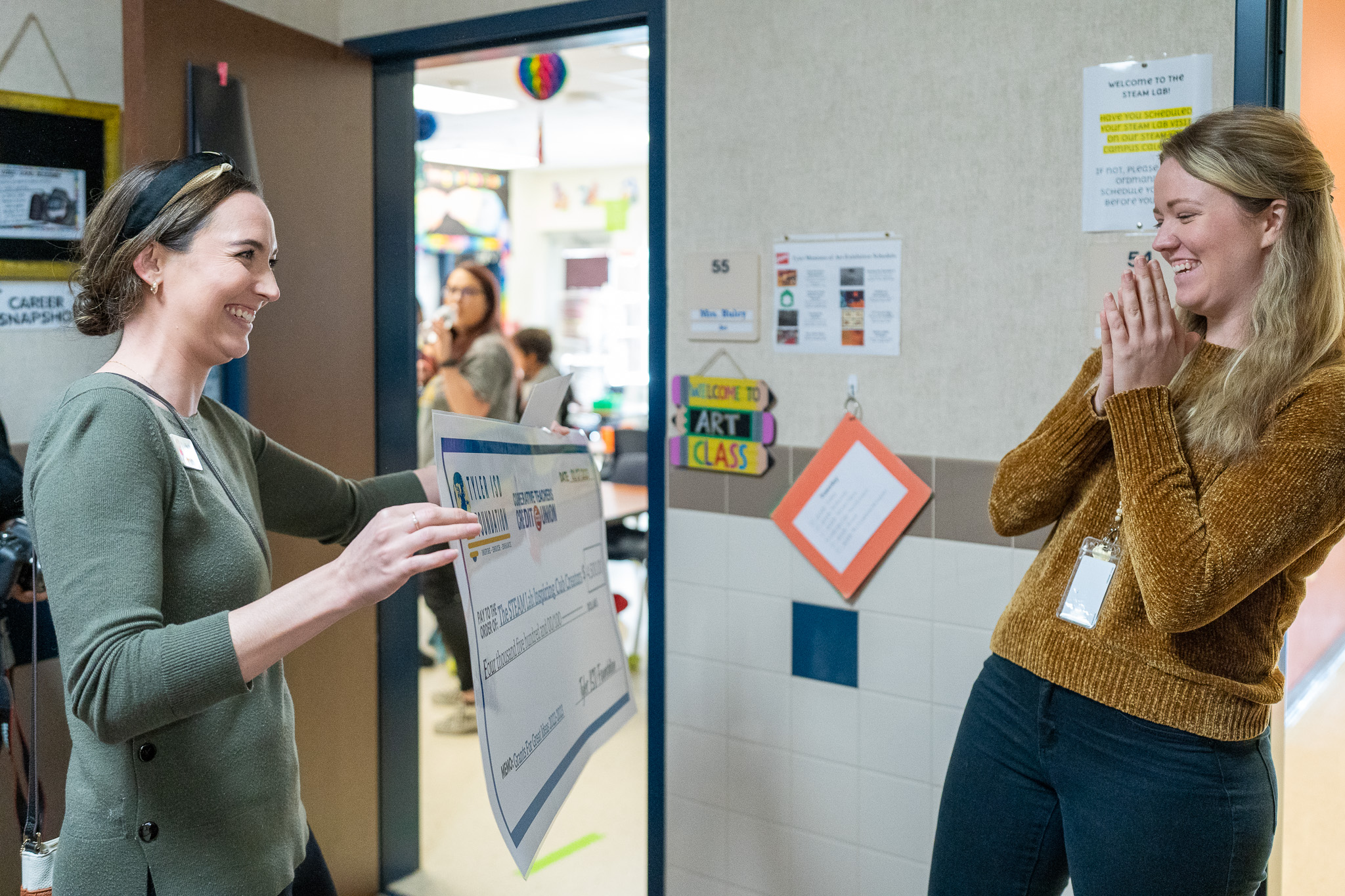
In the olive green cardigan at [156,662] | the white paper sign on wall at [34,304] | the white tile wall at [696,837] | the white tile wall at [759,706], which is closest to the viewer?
the olive green cardigan at [156,662]

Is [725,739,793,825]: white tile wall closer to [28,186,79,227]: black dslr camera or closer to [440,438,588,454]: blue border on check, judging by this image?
[440,438,588,454]: blue border on check

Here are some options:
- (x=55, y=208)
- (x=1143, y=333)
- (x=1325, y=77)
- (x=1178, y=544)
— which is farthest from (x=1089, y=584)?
(x=55, y=208)

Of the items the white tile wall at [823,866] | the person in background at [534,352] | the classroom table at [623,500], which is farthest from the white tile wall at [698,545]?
the person in background at [534,352]

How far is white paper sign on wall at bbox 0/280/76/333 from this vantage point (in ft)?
6.81

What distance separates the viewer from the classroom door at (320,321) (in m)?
2.40

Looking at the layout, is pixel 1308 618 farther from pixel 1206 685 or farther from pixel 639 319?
pixel 639 319

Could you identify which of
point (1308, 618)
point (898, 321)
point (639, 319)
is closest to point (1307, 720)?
Result: point (1308, 618)

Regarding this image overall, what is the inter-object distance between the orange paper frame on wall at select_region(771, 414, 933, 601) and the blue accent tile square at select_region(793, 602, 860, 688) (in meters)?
0.07

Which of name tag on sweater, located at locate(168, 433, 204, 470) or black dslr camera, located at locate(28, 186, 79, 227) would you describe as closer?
A: name tag on sweater, located at locate(168, 433, 204, 470)

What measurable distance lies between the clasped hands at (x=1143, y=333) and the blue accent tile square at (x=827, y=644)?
94 cm

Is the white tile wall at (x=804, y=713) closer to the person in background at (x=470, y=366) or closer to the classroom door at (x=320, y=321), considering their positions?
the classroom door at (x=320, y=321)

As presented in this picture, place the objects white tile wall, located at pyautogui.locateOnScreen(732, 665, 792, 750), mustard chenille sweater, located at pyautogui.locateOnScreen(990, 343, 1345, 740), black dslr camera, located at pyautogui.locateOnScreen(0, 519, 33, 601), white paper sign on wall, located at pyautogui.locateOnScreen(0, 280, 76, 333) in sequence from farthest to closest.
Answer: white tile wall, located at pyautogui.locateOnScreen(732, 665, 792, 750) < white paper sign on wall, located at pyautogui.locateOnScreen(0, 280, 76, 333) < black dslr camera, located at pyautogui.locateOnScreen(0, 519, 33, 601) < mustard chenille sweater, located at pyautogui.locateOnScreen(990, 343, 1345, 740)

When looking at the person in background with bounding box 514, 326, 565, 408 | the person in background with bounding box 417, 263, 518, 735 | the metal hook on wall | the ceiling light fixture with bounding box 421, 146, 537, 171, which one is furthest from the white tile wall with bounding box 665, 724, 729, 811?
the ceiling light fixture with bounding box 421, 146, 537, 171

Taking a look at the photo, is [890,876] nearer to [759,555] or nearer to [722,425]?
[759,555]
